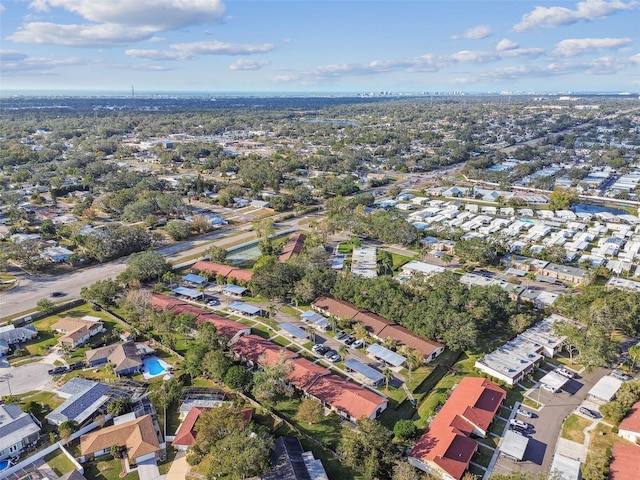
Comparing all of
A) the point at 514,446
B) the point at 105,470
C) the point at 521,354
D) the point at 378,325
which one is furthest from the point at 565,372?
the point at 105,470

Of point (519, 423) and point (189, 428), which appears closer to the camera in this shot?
point (189, 428)

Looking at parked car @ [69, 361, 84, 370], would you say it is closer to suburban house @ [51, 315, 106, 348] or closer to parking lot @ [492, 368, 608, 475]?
suburban house @ [51, 315, 106, 348]

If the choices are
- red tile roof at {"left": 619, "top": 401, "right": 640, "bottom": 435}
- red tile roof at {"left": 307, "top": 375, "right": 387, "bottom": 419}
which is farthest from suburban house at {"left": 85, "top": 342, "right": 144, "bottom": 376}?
red tile roof at {"left": 619, "top": 401, "right": 640, "bottom": 435}

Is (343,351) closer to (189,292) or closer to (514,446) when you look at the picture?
(514,446)

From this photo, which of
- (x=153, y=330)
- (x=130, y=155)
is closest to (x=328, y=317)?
(x=153, y=330)

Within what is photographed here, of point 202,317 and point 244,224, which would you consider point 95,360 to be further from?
point 244,224

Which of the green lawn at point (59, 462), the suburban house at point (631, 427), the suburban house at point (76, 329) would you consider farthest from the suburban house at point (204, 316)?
the suburban house at point (631, 427)
